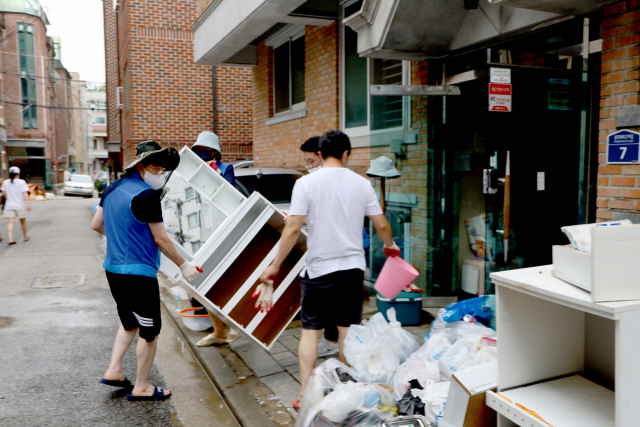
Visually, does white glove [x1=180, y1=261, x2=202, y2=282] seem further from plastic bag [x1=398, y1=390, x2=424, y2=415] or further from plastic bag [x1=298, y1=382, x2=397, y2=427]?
plastic bag [x1=398, y1=390, x2=424, y2=415]

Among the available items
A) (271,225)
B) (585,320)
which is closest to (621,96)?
(585,320)

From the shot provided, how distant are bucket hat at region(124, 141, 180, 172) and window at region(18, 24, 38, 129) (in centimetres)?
4181

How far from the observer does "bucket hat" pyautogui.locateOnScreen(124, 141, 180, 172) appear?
349 centimetres

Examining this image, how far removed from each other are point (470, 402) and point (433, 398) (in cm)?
66

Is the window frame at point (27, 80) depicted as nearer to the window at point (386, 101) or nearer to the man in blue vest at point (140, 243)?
the window at point (386, 101)

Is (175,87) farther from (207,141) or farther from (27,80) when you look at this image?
(27,80)

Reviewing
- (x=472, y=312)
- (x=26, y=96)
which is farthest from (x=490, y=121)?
(x=26, y=96)

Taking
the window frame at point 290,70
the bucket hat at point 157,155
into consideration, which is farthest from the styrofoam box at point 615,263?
the window frame at point 290,70

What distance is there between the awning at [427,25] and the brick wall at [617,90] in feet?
2.41

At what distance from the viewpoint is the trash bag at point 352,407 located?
103 inches

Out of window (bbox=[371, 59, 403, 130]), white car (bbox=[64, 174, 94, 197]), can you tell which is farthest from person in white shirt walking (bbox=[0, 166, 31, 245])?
white car (bbox=[64, 174, 94, 197])

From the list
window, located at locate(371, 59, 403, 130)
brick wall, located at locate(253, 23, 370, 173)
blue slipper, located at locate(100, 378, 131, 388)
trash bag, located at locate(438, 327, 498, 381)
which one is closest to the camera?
trash bag, located at locate(438, 327, 498, 381)

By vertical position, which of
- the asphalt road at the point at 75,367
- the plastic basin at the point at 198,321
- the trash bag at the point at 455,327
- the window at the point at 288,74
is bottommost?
the asphalt road at the point at 75,367

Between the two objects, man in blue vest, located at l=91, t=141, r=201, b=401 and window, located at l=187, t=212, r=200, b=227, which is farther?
window, located at l=187, t=212, r=200, b=227
